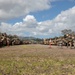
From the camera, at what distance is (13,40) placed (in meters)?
53.6

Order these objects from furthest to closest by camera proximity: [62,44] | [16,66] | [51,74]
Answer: [62,44] → [16,66] → [51,74]

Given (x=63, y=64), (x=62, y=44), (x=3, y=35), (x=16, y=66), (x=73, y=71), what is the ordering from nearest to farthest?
(x=73, y=71)
(x=16, y=66)
(x=63, y=64)
(x=62, y=44)
(x=3, y=35)

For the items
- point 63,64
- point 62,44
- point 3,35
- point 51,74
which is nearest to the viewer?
point 51,74

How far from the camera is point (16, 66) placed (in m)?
18.5

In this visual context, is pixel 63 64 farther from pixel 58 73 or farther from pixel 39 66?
pixel 58 73

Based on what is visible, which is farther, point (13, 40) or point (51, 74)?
A: point (13, 40)

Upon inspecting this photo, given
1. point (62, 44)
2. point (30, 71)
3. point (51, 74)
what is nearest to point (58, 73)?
point (51, 74)

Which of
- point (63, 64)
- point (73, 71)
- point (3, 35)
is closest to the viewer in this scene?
point (73, 71)

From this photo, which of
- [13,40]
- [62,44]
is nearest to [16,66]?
[62,44]

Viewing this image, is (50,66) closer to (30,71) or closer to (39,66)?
(39,66)

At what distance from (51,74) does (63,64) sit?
4220mm

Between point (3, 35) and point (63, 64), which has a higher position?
point (3, 35)

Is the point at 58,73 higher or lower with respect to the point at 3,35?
lower

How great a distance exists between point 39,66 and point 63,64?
7.22ft
